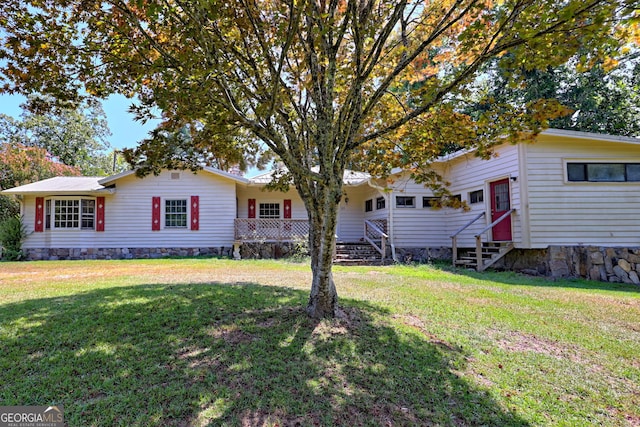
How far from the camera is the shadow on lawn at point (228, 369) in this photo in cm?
256

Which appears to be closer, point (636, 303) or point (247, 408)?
point (247, 408)

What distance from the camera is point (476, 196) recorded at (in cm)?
1220

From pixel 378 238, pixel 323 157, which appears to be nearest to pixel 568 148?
pixel 378 238

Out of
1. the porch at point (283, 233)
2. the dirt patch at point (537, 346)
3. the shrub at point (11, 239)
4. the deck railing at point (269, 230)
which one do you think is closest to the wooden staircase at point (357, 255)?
the porch at point (283, 233)

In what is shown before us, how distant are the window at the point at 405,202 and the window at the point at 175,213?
8939mm

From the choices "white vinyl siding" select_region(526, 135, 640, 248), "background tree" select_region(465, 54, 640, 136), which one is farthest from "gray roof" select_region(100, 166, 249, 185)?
"background tree" select_region(465, 54, 640, 136)

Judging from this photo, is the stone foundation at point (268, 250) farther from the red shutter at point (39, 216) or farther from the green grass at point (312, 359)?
the red shutter at point (39, 216)

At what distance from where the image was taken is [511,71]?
12.0ft

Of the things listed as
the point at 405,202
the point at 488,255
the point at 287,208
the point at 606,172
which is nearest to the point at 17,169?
the point at 287,208

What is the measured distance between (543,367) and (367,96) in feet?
14.8

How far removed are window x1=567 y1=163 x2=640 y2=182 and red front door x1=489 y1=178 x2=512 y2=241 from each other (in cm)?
170

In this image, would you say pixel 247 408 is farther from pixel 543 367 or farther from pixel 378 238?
pixel 378 238

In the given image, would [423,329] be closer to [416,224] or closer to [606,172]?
[606,172]

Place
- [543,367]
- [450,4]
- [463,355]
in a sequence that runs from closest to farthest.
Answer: [543,367] → [463,355] → [450,4]
